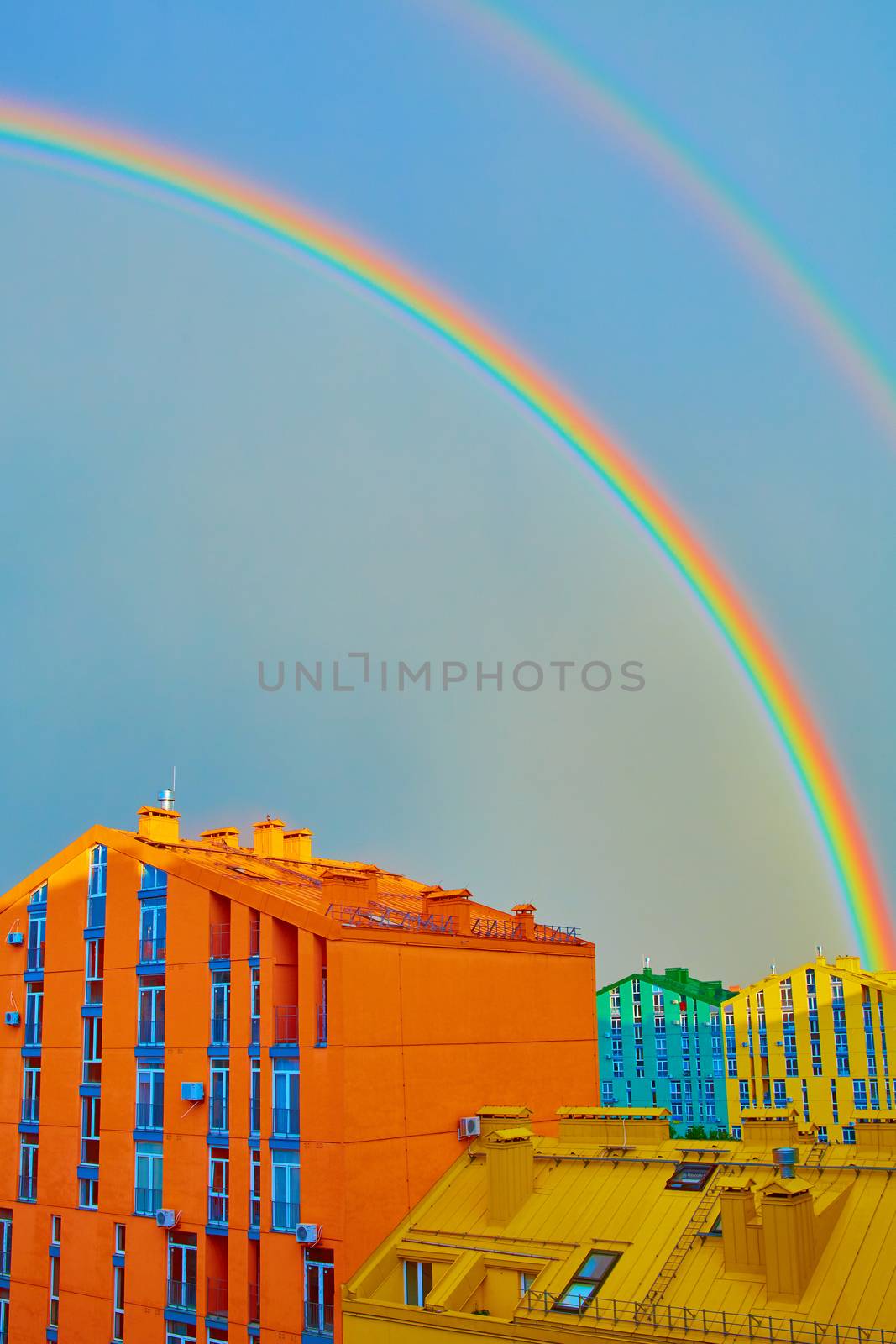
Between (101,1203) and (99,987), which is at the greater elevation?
(99,987)

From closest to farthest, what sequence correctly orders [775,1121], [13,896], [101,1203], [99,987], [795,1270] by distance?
[795,1270], [775,1121], [101,1203], [99,987], [13,896]

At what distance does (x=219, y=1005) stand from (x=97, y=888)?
6.92 meters

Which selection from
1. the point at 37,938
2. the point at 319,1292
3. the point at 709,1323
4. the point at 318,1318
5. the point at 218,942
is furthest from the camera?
the point at 37,938

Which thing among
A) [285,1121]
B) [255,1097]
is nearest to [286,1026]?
[255,1097]

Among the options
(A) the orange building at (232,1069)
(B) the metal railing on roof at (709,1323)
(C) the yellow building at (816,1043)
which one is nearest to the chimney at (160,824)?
(A) the orange building at (232,1069)

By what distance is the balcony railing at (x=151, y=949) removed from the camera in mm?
35219

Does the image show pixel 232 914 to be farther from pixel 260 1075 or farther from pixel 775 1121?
pixel 775 1121

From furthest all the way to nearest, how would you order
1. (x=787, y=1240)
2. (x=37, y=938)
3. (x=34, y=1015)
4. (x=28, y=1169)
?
(x=37, y=938)
(x=34, y=1015)
(x=28, y=1169)
(x=787, y=1240)

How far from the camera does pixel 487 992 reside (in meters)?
35.9

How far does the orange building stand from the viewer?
30500 millimetres

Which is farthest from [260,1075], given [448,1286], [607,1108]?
[607,1108]

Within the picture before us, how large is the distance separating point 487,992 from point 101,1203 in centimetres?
1273

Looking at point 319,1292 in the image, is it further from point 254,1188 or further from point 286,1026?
point 286,1026

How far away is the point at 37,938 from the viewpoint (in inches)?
1550
